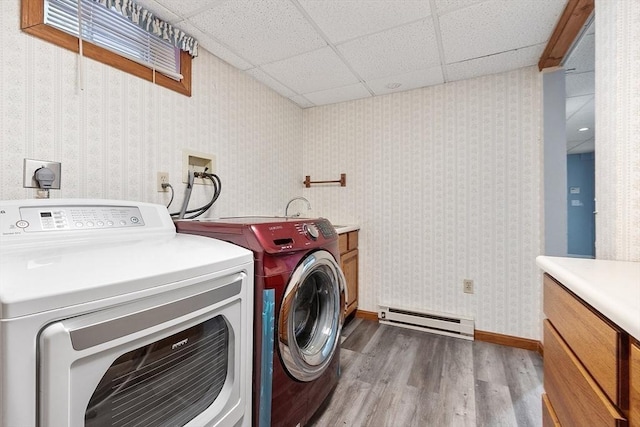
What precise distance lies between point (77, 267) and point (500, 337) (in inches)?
102

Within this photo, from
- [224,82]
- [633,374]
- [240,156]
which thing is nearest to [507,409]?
[633,374]

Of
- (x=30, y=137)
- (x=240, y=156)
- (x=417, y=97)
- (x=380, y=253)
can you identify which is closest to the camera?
(x=30, y=137)

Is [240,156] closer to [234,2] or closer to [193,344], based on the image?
[234,2]

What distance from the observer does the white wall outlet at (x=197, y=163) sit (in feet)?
5.76

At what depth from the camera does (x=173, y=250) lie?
3.06 ft

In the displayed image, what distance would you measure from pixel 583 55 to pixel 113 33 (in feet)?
9.66

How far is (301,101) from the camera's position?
2.79 metres

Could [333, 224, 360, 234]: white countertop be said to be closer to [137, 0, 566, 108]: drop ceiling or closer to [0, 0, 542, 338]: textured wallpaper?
[0, 0, 542, 338]: textured wallpaper

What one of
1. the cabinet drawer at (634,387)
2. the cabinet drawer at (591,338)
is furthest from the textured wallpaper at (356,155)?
the cabinet drawer at (634,387)

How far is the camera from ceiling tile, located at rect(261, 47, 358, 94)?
198 centimetres

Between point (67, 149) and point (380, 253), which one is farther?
point (380, 253)

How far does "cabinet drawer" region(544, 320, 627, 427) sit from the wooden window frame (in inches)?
81.9

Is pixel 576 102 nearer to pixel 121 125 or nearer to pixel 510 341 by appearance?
pixel 510 341

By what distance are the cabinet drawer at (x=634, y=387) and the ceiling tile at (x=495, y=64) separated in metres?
2.04
